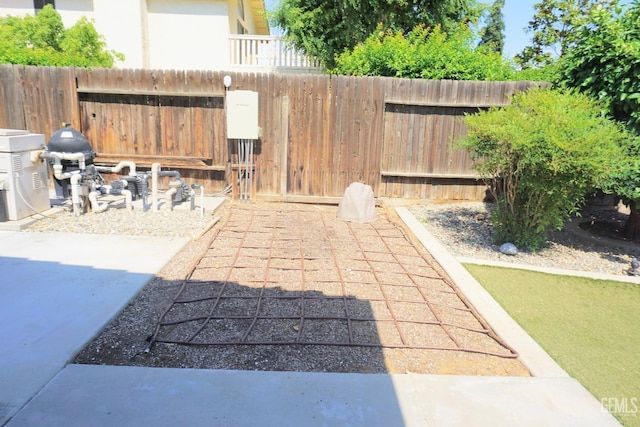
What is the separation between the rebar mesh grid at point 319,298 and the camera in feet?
11.1

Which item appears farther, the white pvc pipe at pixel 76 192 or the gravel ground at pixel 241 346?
the white pvc pipe at pixel 76 192

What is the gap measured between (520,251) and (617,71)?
260 cm

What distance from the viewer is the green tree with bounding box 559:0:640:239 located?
541 cm

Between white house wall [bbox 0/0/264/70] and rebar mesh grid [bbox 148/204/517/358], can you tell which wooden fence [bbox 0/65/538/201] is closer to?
rebar mesh grid [bbox 148/204/517/358]

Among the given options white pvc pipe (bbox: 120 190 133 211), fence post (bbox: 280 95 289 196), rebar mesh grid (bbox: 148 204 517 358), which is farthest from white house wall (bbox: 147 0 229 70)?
rebar mesh grid (bbox: 148 204 517 358)

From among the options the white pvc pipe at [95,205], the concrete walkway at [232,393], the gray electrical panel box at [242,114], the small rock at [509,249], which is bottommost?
the concrete walkway at [232,393]

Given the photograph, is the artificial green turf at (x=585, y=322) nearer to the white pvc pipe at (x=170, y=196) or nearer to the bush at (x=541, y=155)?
the bush at (x=541, y=155)

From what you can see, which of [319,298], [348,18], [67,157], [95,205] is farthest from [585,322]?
[348,18]

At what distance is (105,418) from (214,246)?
3.13 meters

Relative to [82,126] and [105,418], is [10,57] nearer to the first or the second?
[82,126]

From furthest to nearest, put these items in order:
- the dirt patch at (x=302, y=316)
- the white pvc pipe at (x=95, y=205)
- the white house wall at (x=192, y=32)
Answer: the white house wall at (x=192, y=32) → the white pvc pipe at (x=95, y=205) → the dirt patch at (x=302, y=316)

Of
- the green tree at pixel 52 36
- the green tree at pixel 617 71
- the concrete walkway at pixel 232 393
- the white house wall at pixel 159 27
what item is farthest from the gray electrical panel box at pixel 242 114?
the white house wall at pixel 159 27

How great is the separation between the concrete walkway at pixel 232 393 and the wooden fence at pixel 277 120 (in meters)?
4.61

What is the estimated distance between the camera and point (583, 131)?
4730 millimetres
